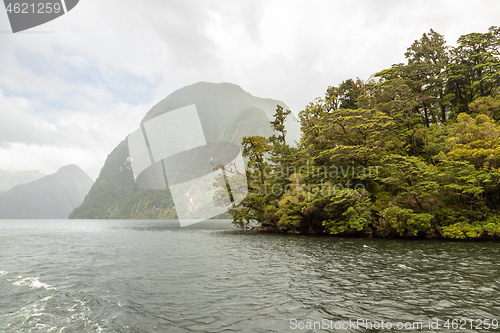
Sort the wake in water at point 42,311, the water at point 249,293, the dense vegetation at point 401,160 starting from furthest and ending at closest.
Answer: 1. the dense vegetation at point 401,160
2. the water at point 249,293
3. the wake in water at point 42,311

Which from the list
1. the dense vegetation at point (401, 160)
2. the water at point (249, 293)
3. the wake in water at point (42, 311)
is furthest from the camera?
the dense vegetation at point (401, 160)

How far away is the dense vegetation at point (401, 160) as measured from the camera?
27344 millimetres

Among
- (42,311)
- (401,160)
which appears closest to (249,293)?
(42,311)

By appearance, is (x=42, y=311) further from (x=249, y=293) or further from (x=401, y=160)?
(x=401, y=160)

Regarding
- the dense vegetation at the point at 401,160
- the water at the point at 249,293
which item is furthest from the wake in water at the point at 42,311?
the dense vegetation at the point at 401,160

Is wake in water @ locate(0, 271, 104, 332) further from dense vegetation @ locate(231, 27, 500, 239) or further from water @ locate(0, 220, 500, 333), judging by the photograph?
dense vegetation @ locate(231, 27, 500, 239)

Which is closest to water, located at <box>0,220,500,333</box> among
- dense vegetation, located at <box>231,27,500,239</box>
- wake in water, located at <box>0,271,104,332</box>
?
wake in water, located at <box>0,271,104,332</box>

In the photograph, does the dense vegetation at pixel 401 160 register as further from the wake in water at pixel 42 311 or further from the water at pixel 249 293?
the wake in water at pixel 42 311

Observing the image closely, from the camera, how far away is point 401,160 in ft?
99.4

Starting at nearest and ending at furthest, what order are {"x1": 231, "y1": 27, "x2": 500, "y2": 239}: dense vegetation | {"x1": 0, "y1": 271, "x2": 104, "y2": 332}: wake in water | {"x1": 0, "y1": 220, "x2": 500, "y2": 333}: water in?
{"x1": 0, "y1": 271, "x2": 104, "y2": 332}: wake in water
{"x1": 0, "y1": 220, "x2": 500, "y2": 333}: water
{"x1": 231, "y1": 27, "x2": 500, "y2": 239}: dense vegetation

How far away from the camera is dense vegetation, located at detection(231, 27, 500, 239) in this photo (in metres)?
27.3

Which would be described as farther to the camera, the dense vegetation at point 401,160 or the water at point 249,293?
the dense vegetation at point 401,160

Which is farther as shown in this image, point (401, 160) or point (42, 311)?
point (401, 160)

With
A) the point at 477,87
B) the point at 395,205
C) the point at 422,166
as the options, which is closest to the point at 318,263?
the point at 395,205
